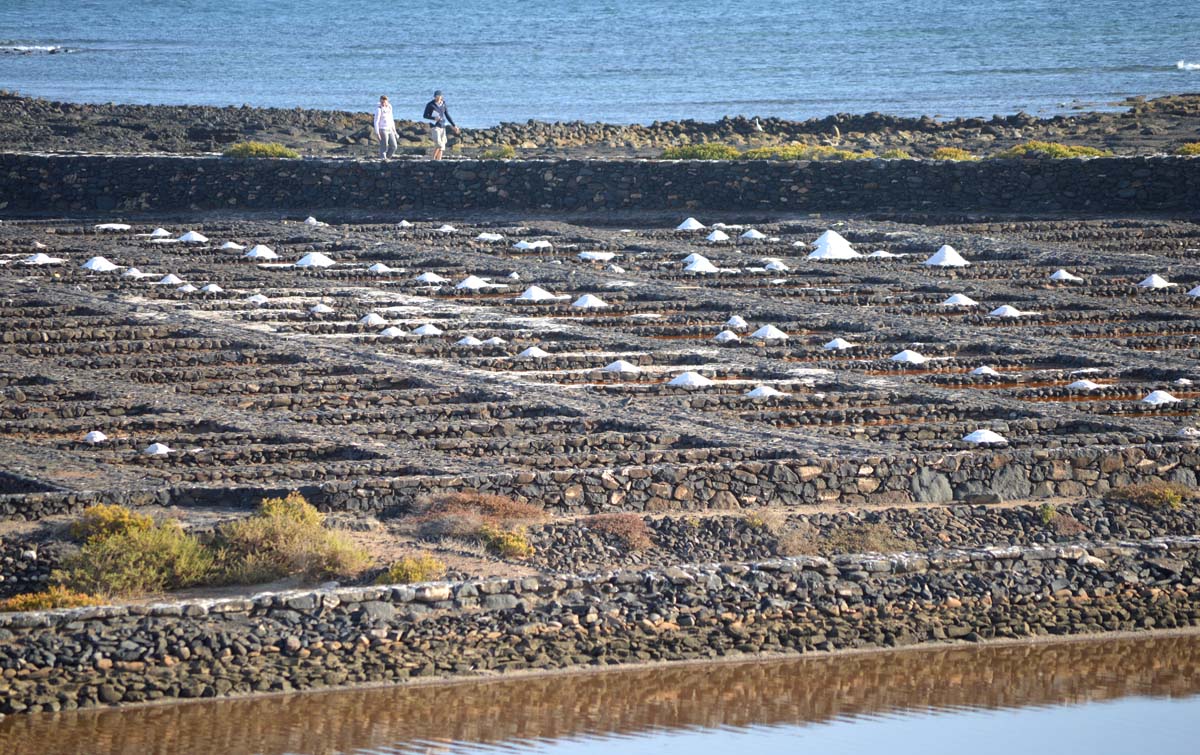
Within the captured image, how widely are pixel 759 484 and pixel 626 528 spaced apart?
1.69 meters

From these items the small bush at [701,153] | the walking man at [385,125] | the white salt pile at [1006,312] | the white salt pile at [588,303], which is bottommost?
the white salt pile at [588,303]

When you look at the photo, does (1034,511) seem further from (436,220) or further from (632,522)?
(436,220)

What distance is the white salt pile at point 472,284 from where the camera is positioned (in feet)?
95.0

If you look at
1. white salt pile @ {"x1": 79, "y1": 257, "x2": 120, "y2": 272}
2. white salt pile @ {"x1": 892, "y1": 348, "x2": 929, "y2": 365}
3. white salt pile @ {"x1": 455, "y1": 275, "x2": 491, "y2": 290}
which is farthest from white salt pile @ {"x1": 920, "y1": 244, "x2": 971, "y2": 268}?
white salt pile @ {"x1": 79, "y1": 257, "x2": 120, "y2": 272}

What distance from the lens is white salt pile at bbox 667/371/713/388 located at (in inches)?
885

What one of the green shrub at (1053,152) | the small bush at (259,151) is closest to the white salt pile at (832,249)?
the green shrub at (1053,152)

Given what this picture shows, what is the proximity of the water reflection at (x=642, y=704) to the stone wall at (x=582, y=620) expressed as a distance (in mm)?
168

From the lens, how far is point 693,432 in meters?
20.1

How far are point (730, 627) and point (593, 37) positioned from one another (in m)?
124

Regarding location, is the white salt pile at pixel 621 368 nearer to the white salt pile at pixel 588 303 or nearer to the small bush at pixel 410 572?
the white salt pile at pixel 588 303

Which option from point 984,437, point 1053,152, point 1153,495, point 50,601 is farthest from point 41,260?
point 1053,152

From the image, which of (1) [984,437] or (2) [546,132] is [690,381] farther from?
(2) [546,132]

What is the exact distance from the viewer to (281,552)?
1606cm

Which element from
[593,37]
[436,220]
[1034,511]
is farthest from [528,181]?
[593,37]
